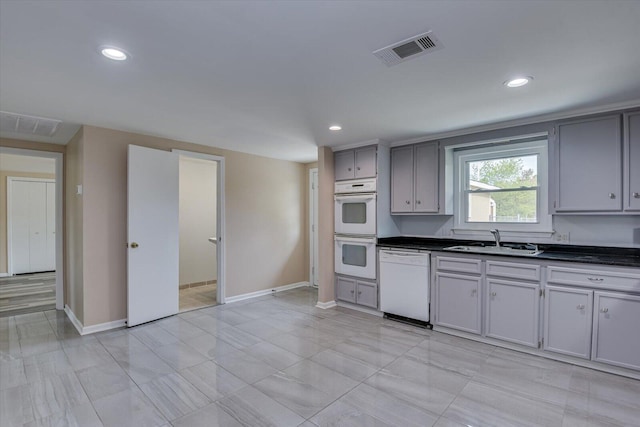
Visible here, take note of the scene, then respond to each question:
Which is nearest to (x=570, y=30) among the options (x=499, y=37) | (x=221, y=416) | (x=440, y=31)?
(x=499, y=37)

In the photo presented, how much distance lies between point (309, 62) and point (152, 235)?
3.00 metres

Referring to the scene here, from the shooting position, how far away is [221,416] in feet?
6.83

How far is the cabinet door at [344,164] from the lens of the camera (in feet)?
14.7

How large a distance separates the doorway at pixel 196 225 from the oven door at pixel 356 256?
92.9 inches

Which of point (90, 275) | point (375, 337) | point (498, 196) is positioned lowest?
point (375, 337)

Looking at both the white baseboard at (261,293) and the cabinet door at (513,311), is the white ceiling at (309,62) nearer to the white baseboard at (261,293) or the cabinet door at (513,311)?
the cabinet door at (513,311)

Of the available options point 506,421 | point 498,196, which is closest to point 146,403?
point 506,421

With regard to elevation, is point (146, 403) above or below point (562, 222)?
below

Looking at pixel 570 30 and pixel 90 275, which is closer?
pixel 570 30

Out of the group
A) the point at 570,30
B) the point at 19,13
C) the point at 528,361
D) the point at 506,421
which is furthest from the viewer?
the point at 528,361

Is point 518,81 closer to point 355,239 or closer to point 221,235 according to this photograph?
point 355,239

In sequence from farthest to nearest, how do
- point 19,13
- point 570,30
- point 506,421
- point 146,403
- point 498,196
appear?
point 498,196 → point 146,403 → point 506,421 → point 570,30 → point 19,13

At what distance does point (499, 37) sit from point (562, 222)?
7.93 feet

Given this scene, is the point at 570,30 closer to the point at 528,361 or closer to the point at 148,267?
the point at 528,361
